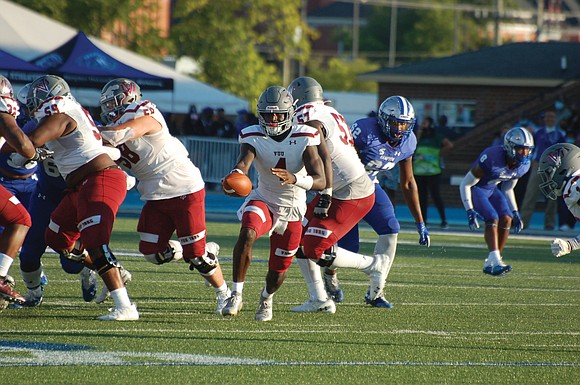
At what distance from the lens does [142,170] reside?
7.82m

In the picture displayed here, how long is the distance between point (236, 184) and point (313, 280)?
128cm

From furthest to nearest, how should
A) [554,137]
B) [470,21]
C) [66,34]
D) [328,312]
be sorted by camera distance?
[470,21]
[66,34]
[554,137]
[328,312]

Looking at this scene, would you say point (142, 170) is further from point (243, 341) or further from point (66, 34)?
point (66, 34)

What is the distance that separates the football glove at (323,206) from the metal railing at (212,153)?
1558cm

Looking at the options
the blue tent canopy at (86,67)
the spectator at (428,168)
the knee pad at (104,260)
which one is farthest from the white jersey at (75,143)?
the blue tent canopy at (86,67)

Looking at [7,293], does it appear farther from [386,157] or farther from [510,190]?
[510,190]

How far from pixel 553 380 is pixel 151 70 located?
21559 mm

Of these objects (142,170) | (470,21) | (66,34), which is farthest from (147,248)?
(470,21)

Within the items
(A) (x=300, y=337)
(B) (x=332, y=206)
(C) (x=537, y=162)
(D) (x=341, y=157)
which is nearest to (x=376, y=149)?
(D) (x=341, y=157)

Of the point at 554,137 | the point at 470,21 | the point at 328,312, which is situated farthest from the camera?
the point at 470,21

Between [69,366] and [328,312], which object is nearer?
[69,366]

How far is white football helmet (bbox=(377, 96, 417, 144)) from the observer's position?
29.6ft

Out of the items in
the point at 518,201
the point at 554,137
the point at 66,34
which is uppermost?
the point at 66,34

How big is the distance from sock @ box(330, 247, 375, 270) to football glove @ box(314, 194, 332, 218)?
53cm
